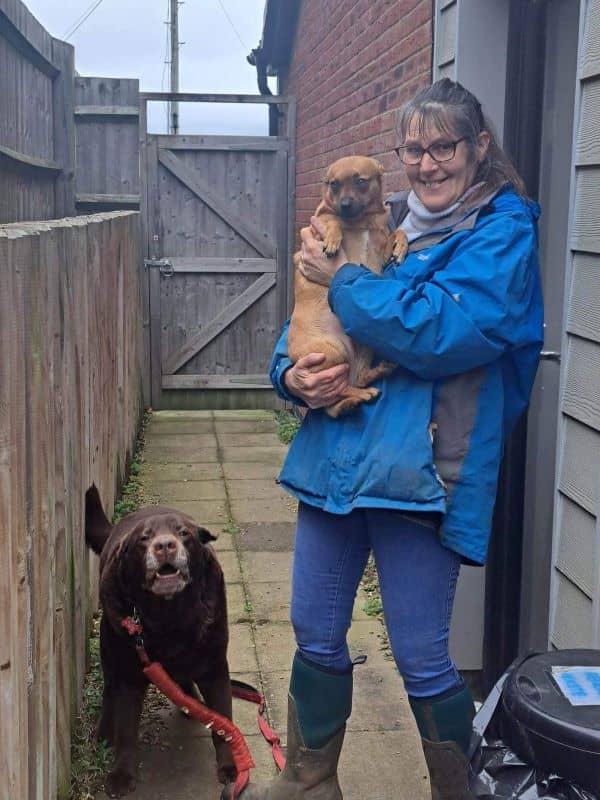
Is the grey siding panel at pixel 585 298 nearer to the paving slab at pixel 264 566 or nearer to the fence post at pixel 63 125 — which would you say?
the paving slab at pixel 264 566

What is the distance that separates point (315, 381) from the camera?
8.75 ft

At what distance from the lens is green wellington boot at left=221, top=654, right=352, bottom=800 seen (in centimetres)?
288

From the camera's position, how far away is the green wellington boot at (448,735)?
2.65 m

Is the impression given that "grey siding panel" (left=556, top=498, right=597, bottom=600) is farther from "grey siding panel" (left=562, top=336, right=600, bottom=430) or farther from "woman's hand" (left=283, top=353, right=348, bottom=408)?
"woman's hand" (left=283, top=353, right=348, bottom=408)

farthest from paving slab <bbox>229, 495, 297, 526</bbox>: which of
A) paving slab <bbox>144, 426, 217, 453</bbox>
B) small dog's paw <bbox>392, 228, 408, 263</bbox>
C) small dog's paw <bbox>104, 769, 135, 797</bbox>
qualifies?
small dog's paw <bbox>392, 228, 408, 263</bbox>

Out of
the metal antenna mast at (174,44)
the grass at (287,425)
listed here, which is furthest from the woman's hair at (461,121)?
the metal antenna mast at (174,44)

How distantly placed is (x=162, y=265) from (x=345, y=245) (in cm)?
732

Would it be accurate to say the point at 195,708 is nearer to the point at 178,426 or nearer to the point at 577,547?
the point at 577,547

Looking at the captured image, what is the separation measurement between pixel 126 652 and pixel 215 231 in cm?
712

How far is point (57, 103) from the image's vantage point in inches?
299

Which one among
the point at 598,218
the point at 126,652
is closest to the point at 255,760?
the point at 126,652

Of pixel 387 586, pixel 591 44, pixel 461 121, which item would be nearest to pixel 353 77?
pixel 591 44

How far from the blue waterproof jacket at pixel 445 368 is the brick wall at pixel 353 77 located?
2683 millimetres

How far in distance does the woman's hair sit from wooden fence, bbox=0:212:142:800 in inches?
41.2
